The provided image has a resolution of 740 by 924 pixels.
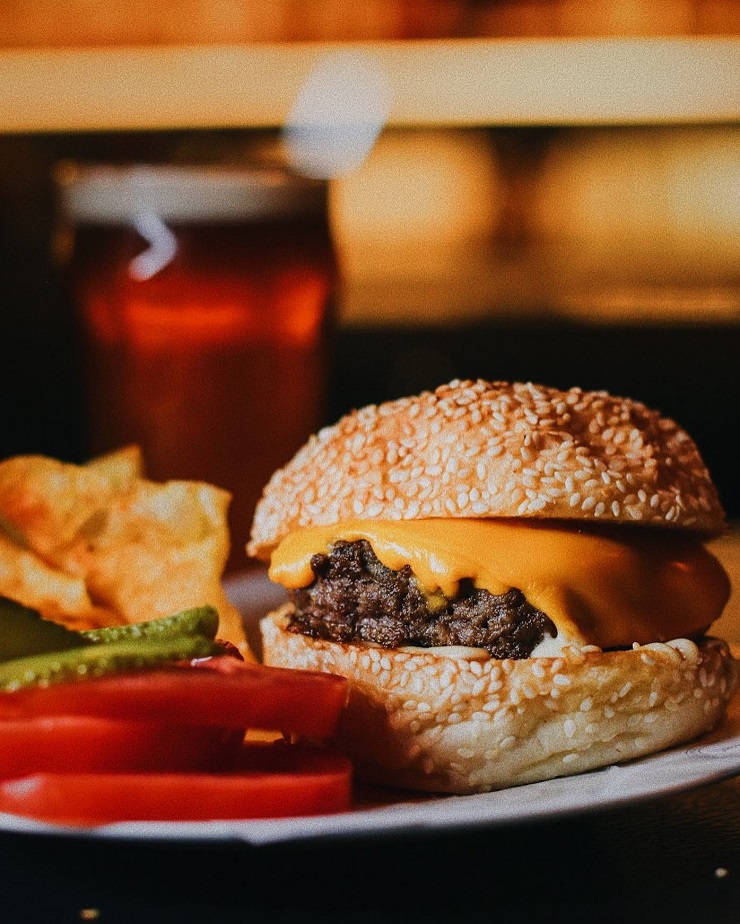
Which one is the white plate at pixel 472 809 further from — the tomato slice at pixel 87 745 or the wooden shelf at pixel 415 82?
the wooden shelf at pixel 415 82

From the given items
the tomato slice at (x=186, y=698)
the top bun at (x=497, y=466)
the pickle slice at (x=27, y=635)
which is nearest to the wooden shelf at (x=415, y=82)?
the top bun at (x=497, y=466)

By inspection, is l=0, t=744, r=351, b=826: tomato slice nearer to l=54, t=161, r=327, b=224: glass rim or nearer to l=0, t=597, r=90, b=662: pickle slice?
l=0, t=597, r=90, b=662: pickle slice

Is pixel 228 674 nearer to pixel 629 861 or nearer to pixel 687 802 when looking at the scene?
pixel 629 861

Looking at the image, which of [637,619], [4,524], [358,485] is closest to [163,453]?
[4,524]

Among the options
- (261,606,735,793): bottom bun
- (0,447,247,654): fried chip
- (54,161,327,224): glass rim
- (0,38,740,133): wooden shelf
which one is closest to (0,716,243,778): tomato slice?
(261,606,735,793): bottom bun

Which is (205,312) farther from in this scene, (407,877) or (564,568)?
(407,877)

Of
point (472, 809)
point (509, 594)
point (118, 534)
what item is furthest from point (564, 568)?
point (118, 534)
